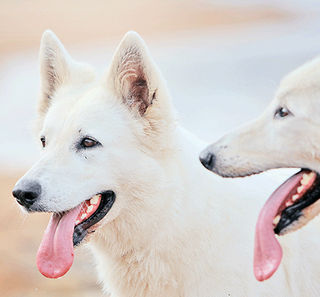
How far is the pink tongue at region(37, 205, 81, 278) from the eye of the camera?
3230 millimetres

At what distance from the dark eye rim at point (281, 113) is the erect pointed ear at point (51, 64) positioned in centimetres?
141

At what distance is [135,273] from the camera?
11.4ft

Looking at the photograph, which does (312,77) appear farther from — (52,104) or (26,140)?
(26,140)

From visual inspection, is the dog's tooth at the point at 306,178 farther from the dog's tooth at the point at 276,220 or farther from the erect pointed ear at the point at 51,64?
the erect pointed ear at the point at 51,64

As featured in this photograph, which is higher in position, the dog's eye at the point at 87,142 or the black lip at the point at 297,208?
the dog's eye at the point at 87,142

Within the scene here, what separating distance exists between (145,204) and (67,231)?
18.4 inches

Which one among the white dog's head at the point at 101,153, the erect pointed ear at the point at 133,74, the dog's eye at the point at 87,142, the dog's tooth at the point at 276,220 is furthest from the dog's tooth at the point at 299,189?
the dog's eye at the point at 87,142

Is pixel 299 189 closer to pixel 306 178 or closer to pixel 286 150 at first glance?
pixel 306 178

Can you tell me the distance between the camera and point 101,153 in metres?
3.29

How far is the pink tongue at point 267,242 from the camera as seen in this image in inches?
120

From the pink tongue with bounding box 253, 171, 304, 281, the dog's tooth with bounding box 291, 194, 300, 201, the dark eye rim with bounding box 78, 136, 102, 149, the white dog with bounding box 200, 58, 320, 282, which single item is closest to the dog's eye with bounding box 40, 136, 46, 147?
the dark eye rim with bounding box 78, 136, 102, 149

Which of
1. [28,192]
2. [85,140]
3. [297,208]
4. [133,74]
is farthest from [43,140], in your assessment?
[297,208]

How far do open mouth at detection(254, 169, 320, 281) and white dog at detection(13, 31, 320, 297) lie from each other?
0.86 ft

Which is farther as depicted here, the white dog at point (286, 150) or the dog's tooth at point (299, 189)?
the dog's tooth at point (299, 189)
